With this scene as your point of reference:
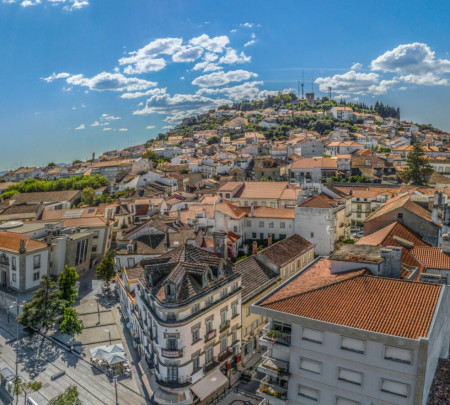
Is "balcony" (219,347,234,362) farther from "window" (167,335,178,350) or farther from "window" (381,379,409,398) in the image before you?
"window" (381,379,409,398)

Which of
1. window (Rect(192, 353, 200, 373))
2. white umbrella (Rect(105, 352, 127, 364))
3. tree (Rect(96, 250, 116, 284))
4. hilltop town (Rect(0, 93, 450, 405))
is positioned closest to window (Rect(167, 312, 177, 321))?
hilltop town (Rect(0, 93, 450, 405))

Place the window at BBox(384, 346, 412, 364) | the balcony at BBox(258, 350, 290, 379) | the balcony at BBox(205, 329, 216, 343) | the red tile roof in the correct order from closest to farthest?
the window at BBox(384, 346, 412, 364), the red tile roof, the balcony at BBox(258, 350, 290, 379), the balcony at BBox(205, 329, 216, 343)

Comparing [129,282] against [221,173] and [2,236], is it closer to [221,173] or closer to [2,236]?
[2,236]

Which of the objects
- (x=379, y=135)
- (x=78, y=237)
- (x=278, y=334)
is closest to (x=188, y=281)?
(x=278, y=334)

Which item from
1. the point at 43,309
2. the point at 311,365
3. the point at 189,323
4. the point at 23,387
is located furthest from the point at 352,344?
the point at 43,309

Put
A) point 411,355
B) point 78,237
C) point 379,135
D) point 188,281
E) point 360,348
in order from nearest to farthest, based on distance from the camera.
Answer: point 411,355, point 360,348, point 188,281, point 78,237, point 379,135

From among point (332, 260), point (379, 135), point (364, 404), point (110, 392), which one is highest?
point (379, 135)

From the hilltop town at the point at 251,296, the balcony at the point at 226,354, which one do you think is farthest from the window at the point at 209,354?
the balcony at the point at 226,354
